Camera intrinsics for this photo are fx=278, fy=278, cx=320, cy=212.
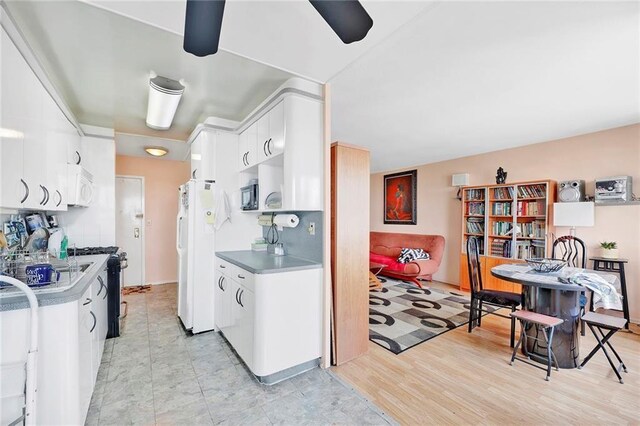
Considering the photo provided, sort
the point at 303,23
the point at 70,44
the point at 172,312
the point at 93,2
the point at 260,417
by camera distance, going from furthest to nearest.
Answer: the point at 172,312 < the point at 70,44 < the point at 260,417 < the point at 303,23 < the point at 93,2

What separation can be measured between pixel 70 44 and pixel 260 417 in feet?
9.34

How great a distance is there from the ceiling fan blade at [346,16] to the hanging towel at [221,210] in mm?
2423

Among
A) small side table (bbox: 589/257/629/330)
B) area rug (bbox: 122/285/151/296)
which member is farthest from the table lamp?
area rug (bbox: 122/285/151/296)

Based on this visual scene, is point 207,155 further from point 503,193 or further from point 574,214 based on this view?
point 574,214

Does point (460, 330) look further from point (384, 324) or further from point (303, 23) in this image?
point (303, 23)

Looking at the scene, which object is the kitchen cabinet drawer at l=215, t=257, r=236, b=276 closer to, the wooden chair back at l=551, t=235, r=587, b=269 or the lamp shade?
the wooden chair back at l=551, t=235, r=587, b=269

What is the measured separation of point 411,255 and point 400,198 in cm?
155

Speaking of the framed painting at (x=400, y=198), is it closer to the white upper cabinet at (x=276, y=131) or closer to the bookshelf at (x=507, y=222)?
the bookshelf at (x=507, y=222)

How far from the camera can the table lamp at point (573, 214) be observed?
142 inches

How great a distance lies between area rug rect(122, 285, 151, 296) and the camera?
4.66 meters

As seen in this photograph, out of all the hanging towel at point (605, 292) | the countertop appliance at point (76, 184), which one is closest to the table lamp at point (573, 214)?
the hanging towel at point (605, 292)

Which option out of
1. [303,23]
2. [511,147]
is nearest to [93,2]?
[303,23]

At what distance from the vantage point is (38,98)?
196 centimetres

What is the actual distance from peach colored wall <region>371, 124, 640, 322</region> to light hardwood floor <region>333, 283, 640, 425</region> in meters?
1.38
